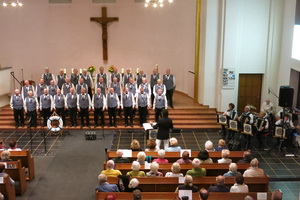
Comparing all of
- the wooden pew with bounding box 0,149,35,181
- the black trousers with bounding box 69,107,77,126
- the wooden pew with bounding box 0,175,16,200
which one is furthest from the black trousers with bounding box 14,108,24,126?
the wooden pew with bounding box 0,175,16,200

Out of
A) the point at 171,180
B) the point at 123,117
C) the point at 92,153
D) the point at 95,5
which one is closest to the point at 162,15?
the point at 95,5

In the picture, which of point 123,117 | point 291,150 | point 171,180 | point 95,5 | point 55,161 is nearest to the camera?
point 171,180

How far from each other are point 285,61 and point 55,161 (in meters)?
8.68

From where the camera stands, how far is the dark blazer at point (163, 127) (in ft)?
35.1

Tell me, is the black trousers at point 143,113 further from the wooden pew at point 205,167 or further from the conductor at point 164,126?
the wooden pew at point 205,167

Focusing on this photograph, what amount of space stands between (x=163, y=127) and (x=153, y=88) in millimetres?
4376

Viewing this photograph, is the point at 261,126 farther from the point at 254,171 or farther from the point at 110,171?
the point at 110,171

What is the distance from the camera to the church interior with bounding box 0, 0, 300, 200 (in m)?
9.53

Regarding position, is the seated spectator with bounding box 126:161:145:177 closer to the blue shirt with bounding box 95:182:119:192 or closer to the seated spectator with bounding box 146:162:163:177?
the seated spectator with bounding box 146:162:163:177

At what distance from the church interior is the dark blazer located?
143 millimetres

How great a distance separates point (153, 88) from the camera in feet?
49.1

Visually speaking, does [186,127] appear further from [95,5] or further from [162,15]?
[95,5]

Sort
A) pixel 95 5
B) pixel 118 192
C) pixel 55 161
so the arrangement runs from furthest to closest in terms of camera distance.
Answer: pixel 95 5 < pixel 55 161 < pixel 118 192

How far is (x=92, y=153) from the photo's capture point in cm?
1169
